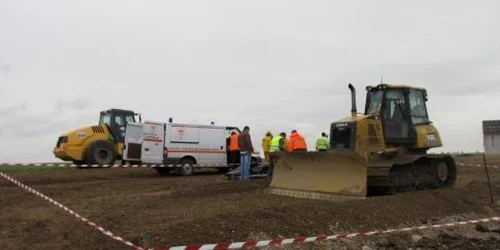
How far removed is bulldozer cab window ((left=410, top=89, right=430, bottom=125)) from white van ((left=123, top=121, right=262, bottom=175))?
24.0 ft

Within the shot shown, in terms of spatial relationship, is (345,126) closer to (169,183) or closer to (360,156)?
(360,156)

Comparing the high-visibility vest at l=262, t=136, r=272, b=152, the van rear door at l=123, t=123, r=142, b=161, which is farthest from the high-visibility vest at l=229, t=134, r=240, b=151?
the van rear door at l=123, t=123, r=142, b=161

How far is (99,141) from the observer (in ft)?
82.7

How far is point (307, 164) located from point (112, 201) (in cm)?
504

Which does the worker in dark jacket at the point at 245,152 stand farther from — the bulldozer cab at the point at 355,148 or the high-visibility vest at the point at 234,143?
the high-visibility vest at the point at 234,143

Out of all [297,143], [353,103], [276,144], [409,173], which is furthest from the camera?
[276,144]

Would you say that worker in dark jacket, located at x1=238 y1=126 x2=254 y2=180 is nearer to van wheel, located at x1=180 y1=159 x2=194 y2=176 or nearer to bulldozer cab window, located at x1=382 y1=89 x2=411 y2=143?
van wheel, located at x1=180 y1=159 x2=194 y2=176

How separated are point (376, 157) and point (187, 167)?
9.82 metres

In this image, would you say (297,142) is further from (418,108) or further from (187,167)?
(187,167)

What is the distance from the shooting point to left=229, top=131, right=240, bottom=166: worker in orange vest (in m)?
22.3

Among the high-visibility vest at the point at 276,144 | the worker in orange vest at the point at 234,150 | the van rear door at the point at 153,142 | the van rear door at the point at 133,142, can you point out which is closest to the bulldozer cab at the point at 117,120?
the van rear door at the point at 133,142

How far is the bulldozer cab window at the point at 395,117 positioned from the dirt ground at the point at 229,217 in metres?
1.86

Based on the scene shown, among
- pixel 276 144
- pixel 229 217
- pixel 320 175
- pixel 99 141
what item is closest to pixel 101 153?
pixel 99 141

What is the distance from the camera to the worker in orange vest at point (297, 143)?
777 inches
